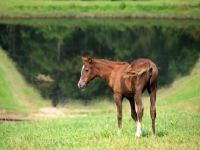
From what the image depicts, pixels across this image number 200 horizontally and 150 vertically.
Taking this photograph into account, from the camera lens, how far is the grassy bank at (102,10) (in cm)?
8294

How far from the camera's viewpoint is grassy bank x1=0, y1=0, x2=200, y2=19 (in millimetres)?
82938

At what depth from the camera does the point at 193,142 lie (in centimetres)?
1189

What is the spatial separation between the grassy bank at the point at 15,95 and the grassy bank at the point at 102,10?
44.9 m

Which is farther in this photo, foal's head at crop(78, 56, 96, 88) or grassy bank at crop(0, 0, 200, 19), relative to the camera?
grassy bank at crop(0, 0, 200, 19)

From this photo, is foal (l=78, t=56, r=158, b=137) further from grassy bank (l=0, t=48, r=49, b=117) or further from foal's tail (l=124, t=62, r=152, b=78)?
grassy bank (l=0, t=48, r=49, b=117)

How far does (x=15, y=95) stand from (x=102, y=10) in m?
54.9

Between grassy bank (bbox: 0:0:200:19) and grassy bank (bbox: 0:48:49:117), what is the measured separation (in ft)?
147

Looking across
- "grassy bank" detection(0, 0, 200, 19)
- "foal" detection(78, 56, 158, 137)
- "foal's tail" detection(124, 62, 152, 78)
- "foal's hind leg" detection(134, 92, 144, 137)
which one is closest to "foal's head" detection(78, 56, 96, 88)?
"foal" detection(78, 56, 158, 137)

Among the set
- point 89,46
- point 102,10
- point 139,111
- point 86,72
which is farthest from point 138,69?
point 102,10

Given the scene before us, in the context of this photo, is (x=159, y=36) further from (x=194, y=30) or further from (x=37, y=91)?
(x=37, y=91)

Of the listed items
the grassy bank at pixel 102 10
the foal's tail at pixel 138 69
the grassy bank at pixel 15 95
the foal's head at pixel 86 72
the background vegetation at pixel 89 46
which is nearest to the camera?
the foal's tail at pixel 138 69

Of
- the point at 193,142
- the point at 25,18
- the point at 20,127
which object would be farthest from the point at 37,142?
the point at 25,18

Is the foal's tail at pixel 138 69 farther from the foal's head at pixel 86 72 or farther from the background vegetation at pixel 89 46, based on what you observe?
the background vegetation at pixel 89 46

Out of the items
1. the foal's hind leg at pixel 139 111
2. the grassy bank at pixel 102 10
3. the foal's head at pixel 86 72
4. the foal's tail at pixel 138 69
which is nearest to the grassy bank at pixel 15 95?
the foal's head at pixel 86 72
